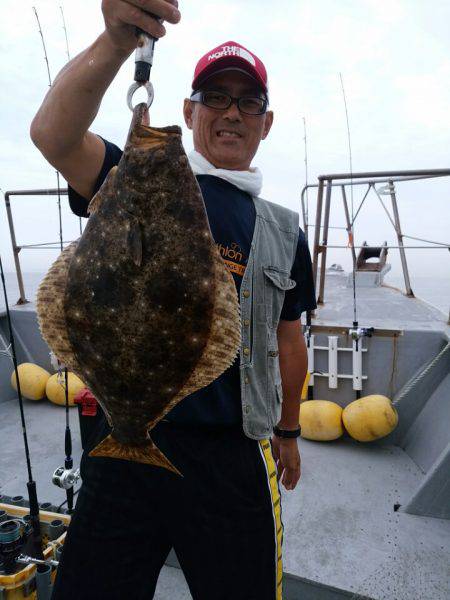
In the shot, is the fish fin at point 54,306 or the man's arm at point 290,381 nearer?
the fish fin at point 54,306

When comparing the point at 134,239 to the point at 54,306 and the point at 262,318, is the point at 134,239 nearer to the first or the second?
the point at 54,306

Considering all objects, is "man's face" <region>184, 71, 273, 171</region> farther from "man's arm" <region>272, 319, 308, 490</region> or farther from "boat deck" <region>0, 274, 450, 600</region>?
"boat deck" <region>0, 274, 450, 600</region>

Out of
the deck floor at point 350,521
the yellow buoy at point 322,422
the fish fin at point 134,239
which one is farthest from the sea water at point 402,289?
the yellow buoy at point 322,422

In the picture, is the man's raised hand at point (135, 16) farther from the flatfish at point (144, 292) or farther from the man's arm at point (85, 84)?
the flatfish at point (144, 292)

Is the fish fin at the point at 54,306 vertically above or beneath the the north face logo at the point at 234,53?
beneath

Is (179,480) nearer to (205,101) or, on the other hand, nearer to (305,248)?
(305,248)

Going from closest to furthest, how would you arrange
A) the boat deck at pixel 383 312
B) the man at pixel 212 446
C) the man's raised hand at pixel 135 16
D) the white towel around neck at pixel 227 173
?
the man's raised hand at pixel 135 16 < the man at pixel 212 446 < the white towel around neck at pixel 227 173 < the boat deck at pixel 383 312

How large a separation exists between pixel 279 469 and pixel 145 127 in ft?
6.15

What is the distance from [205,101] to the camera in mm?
1968

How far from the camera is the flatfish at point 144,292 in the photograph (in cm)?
142

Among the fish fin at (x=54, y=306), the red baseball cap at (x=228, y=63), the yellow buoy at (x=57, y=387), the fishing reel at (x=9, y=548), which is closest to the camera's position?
the fish fin at (x=54, y=306)

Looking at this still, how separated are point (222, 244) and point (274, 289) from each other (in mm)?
326

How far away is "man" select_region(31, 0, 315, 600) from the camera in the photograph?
1.73 m

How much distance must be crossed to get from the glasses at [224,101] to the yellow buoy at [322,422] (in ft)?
11.5
